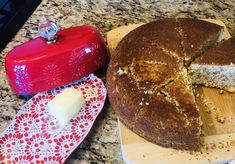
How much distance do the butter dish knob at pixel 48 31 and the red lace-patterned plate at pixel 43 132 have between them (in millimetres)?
177

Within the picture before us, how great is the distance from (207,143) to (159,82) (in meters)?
0.22

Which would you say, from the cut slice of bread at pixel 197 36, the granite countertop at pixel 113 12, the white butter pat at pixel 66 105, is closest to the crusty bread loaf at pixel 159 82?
the cut slice of bread at pixel 197 36

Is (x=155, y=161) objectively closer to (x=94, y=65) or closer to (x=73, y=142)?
(x=73, y=142)

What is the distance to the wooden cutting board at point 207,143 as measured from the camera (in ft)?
3.17

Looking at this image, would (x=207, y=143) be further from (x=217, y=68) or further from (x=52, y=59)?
(x=52, y=59)

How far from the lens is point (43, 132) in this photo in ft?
3.45

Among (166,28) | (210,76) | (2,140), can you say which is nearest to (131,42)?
(166,28)

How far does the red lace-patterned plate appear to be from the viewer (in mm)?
991

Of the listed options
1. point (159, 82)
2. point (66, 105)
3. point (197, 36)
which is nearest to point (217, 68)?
point (197, 36)

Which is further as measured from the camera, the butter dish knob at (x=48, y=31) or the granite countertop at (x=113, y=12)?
the granite countertop at (x=113, y=12)

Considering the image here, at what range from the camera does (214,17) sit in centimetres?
147

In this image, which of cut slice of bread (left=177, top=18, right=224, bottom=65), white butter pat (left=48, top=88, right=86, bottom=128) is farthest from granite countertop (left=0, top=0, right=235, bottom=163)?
white butter pat (left=48, top=88, right=86, bottom=128)

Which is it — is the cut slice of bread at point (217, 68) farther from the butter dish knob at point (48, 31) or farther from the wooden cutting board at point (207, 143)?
the butter dish knob at point (48, 31)

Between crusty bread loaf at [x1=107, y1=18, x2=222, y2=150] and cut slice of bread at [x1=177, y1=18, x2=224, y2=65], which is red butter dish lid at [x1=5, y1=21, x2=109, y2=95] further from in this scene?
cut slice of bread at [x1=177, y1=18, x2=224, y2=65]
